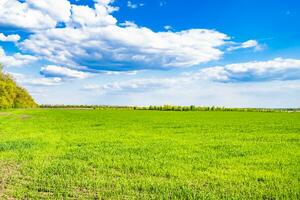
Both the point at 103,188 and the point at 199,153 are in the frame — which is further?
the point at 199,153

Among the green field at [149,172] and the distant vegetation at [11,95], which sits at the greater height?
the distant vegetation at [11,95]

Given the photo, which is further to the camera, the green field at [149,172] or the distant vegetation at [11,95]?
the distant vegetation at [11,95]

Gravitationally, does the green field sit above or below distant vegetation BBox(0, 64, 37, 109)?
below

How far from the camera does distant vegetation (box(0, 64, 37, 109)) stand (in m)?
76.6

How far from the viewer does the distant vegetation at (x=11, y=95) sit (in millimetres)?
76625

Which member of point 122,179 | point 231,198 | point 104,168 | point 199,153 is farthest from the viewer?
point 199,153

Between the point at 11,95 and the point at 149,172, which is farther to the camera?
the point at 11,95

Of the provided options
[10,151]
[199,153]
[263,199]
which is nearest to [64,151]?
[10,151]

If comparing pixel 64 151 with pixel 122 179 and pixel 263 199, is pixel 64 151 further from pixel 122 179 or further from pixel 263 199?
pixel 263 199

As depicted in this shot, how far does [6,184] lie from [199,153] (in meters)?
9.14

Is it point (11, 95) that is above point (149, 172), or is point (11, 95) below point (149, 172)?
above

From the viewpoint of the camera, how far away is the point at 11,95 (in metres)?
81.8

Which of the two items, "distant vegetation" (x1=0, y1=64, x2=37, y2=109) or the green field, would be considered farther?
"distant vegetation" (x1=0, y1=64, x2=37, y2=109)

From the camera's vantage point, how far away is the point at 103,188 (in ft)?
35.6
